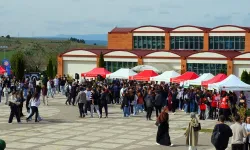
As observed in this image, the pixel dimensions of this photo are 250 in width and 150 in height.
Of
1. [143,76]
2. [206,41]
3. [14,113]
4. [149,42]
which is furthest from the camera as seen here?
[149,42]

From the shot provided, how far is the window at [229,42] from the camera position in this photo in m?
55.1

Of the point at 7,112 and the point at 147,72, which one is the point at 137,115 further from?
the point at 147,72

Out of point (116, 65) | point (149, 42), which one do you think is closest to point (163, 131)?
point (116, 65)

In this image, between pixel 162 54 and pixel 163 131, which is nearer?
pixel 163 131

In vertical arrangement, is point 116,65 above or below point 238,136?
above

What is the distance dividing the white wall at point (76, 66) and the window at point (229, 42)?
44.3 ft

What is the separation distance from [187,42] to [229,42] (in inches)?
189

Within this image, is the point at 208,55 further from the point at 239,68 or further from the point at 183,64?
the point at 239,68

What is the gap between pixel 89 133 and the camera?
20797 millimetres

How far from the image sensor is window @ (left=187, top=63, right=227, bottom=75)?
49588 mm

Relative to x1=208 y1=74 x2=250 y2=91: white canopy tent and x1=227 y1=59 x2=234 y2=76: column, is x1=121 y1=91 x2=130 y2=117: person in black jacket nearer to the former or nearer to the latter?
x1=208 y1=74 x2=250 y2=91: white canopy tent

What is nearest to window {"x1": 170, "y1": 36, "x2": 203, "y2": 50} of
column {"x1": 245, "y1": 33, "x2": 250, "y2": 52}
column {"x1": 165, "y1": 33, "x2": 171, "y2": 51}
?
column {"x1": 165, "y1": 33, "x2": 171, "y2": 51}

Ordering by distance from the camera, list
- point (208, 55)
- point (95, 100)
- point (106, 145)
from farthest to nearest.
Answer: point (208, 55)
point (95, 100)
point (106, 145)

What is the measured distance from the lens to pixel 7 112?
91.9 ft
